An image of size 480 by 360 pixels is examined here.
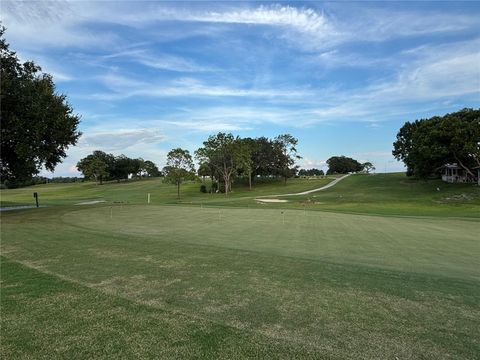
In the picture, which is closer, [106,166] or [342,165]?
[106,166]

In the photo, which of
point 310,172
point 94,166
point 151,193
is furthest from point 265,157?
point 310,172

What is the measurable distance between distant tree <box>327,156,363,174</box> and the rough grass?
136 metres

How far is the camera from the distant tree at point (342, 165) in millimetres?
141250

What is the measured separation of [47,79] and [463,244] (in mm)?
23924

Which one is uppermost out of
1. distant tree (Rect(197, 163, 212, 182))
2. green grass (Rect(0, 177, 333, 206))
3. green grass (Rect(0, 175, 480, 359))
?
distant tree (Rect(197, 163, 212, 182))

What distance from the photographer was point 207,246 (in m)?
9.85

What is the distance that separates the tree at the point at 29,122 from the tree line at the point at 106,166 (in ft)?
228

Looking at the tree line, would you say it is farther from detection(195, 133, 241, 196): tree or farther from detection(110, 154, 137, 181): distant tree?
detection(195, 133, 241, 196): tree

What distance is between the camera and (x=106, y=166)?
9500 centimetres

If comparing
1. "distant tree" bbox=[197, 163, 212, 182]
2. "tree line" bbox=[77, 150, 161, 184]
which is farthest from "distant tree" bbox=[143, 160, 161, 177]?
"distant tree" bbox=[197, 163, 212, 182]

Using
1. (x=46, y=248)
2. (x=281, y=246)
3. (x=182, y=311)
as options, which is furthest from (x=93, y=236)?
(x=182, y=311)

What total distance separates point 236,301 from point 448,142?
5069cm

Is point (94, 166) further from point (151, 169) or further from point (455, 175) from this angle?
point (455, 175)

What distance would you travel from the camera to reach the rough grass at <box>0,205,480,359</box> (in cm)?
389
